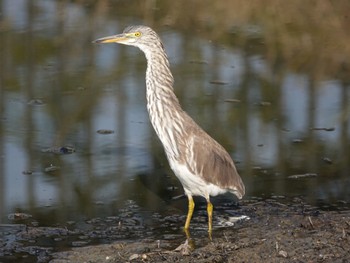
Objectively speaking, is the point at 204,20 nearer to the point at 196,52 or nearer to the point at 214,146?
the point at 196,52

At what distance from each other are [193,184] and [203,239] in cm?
42

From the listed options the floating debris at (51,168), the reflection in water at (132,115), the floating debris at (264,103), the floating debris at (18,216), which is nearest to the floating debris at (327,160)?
the reflection in water at (132,115)

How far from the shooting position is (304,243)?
21.1 ft

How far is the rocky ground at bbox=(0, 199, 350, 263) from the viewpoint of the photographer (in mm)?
6309

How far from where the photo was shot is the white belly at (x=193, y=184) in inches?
279

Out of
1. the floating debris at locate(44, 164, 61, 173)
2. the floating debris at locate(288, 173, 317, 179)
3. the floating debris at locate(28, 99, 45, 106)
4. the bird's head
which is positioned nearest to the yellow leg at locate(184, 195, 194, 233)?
the bird's head

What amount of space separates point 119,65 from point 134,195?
3.45 m

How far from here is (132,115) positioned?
31.4 feet

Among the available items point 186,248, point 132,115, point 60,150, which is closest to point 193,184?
point 186,248

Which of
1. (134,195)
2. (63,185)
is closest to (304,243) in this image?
(134,195)

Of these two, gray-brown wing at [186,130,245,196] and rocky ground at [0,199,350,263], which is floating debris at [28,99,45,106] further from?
gray-brown wing at [186,130,245,196]

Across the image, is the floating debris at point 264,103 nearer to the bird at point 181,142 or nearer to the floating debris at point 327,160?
the floating debris at point 327,160

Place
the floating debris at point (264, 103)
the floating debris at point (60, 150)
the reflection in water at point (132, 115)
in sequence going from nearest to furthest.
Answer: the reflection in water at point (132, 115)
the floating debris at point (60, 150)
the floating debris at point (264, 103)

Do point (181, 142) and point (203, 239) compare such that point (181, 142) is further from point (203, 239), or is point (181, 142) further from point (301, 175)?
point (301, 175)
